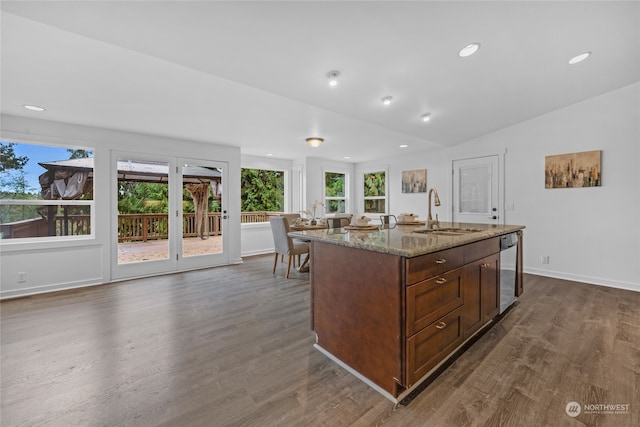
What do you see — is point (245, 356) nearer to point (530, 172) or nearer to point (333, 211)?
point (530, 172)

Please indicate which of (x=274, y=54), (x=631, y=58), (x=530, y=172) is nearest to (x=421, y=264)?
(x=274, y=54)

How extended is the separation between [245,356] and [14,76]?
3.14 metres

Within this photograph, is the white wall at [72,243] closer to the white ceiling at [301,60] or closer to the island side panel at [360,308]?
the white ceiling at [301,60]

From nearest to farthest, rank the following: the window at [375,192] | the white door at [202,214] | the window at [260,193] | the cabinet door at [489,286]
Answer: the cabinet door at [489,286] < the white door at [202,214] < the window at [260,193] < the window at [375,192]

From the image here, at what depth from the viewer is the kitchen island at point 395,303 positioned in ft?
4.96

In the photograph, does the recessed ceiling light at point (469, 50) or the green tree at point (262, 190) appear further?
the green tree at point (262, 190)

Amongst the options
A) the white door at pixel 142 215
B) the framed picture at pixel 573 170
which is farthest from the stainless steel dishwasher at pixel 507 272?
the white door at pixel 142 215

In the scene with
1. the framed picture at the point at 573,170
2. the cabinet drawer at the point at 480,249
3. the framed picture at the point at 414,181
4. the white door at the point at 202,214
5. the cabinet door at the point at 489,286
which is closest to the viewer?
the cabinet drawer at the point at 480,249

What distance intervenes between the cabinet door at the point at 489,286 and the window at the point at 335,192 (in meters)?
4.90

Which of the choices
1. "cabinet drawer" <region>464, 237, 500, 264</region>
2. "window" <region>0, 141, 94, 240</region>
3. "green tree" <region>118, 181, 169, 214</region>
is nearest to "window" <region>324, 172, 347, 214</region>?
"green tree" <region>118, 181, 169, 214</region>

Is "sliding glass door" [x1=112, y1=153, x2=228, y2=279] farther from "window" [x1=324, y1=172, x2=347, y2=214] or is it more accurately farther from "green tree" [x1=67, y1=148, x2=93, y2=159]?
"window" [x1=324, y1=172, x2=347, y2=214]

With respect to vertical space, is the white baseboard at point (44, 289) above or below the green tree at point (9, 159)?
below

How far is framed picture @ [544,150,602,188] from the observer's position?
12.0 feet

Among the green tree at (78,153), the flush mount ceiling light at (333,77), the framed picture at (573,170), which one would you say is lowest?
the framed picture at (573,170)
